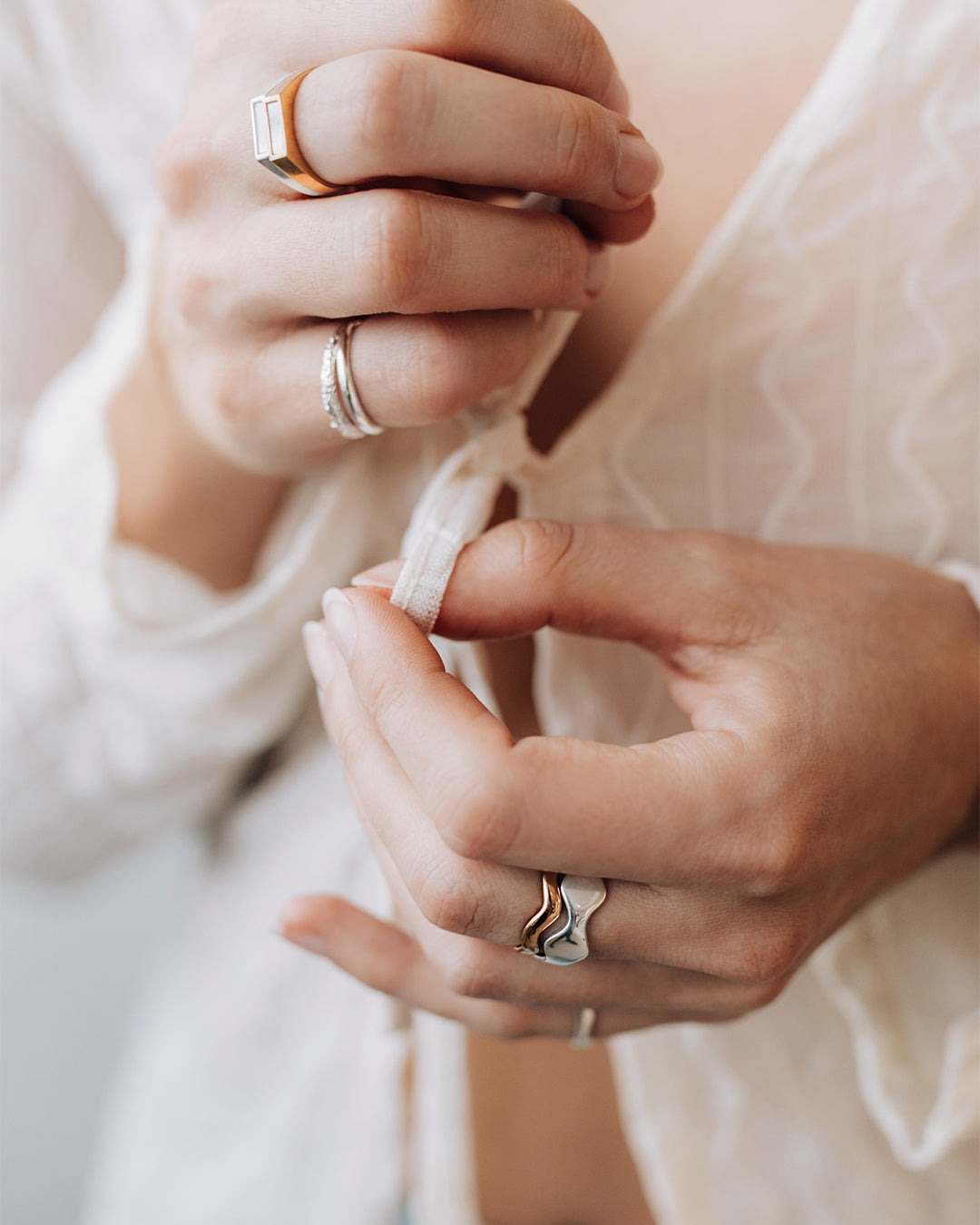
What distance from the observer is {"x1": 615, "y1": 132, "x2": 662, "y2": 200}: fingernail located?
13.5 inches

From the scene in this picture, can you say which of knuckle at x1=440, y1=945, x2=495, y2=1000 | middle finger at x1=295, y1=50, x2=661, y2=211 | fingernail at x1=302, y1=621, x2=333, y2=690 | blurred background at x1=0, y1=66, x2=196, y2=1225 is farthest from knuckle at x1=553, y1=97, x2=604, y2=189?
blurred background at x1=0, y1=66, x2=196, y2=1225

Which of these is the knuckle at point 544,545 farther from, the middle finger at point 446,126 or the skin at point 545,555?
the middle finger at point 446,126

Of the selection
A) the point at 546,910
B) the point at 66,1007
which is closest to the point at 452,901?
the point at 546,910

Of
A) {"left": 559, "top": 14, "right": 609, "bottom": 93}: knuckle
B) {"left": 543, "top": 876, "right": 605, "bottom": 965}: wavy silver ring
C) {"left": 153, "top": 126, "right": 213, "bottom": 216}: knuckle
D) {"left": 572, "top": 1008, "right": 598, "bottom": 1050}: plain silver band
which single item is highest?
{"left": 559, "top": 14, "right": 609, "bottom": 93}: knuckle

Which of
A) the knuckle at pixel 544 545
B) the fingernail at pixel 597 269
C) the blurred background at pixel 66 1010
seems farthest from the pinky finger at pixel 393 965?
the blurred background at pixel 66 1010

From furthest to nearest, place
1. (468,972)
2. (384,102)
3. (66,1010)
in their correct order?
1. (66,1010)
2. (468,972)
3. (384,102)

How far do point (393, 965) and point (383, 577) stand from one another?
22 cm

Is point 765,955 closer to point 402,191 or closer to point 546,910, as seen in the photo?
point 546,910

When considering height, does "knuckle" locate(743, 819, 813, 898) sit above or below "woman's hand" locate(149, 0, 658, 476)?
below

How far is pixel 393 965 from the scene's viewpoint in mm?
470

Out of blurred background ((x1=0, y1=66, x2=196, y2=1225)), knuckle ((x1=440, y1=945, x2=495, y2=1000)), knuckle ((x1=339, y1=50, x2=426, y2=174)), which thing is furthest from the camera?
blurred background ((x1=0, y1=66, x2=196, y2=1225))

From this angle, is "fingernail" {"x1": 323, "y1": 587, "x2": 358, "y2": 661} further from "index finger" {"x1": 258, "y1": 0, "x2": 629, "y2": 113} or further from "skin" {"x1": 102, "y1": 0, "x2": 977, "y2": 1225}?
"index finger" {"x1": 258, "y1": 0, "x2": 629, "y2": 113}

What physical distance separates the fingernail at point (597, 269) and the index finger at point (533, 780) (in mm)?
181

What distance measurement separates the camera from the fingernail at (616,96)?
361mm
